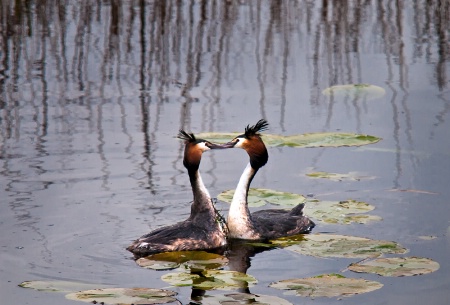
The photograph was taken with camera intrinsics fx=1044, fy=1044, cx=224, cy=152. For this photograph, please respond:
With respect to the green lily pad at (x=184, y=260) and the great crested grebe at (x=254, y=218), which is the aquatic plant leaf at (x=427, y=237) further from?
the green lily pad at (x=184, y=260)

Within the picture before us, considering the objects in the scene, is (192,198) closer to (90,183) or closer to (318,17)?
(90,183)

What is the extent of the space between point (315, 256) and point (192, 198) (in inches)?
65.0

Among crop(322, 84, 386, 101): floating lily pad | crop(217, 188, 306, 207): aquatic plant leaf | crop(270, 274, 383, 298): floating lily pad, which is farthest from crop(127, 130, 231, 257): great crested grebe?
crop(322, 84, 386, 101): floating lily pad

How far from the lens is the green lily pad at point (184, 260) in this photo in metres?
7.20

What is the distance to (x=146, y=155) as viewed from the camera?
9.73 metres

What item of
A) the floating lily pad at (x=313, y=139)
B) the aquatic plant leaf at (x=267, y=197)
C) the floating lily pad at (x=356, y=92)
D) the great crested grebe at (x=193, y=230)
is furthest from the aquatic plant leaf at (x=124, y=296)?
the floating lily pad at (x=356, y=92)

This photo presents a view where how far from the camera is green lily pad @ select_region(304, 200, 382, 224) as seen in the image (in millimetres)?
8125

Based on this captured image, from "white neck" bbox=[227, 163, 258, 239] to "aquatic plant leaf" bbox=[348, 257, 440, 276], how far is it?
3.92 ft

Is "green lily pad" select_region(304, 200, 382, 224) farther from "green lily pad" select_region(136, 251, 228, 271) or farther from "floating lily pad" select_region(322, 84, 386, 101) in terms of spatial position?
"floating lily pad" select_region(322, 84, 386, 101)

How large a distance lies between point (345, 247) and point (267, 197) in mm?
1462

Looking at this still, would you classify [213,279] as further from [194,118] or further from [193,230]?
[194,118]

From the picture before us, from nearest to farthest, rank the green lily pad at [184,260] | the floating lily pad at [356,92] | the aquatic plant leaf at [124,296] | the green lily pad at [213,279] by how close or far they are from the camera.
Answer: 1. the aquatic plant leaf at [124,296]
2. the green lily pad at [213,279]
3. the green lily pad at [184,260]
4. the floating lily pad at [356,92]

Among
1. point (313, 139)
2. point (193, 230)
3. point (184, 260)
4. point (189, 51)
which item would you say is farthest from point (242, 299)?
point (189, 51)

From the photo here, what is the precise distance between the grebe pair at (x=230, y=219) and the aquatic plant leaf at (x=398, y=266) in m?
1.13
